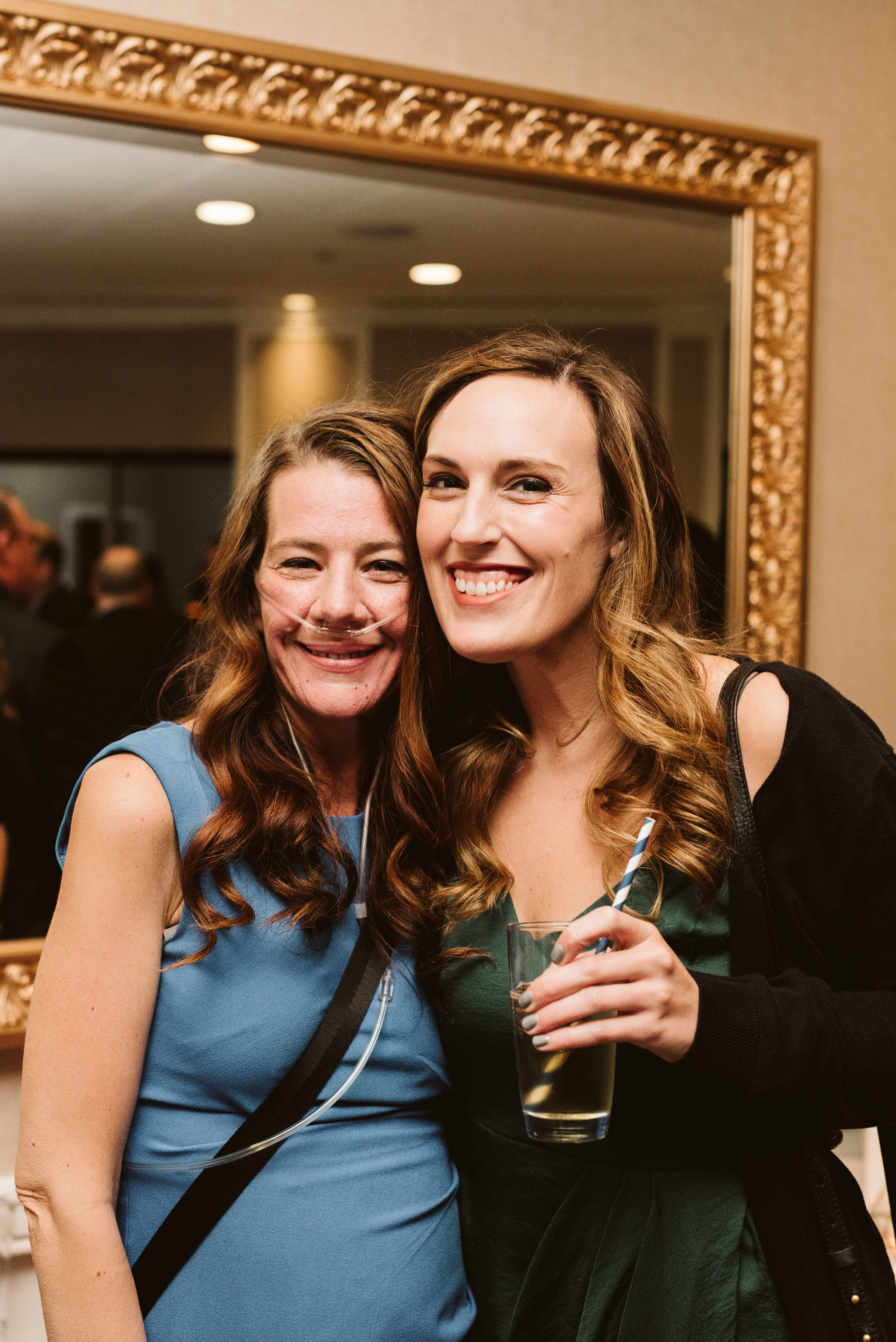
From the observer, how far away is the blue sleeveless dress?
3.90ft

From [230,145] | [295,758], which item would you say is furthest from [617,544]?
[230,145]

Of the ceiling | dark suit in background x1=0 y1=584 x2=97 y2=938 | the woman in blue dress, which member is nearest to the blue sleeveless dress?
the woman in blue dress

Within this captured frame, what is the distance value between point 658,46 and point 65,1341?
2065 millimetres

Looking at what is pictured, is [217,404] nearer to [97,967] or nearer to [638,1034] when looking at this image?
[97,967]

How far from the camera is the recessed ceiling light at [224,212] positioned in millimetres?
1745

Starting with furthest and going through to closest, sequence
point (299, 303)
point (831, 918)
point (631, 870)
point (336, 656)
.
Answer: point (299, 303) < point (336, 656) < point (831, 918) < point (631, 870)

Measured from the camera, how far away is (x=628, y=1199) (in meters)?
1.20

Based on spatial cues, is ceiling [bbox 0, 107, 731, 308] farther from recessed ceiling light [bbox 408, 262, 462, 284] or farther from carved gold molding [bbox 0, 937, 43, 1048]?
carved gold molding [bbox 0, 937, 43, 1048]

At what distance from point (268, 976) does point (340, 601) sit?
0.40m

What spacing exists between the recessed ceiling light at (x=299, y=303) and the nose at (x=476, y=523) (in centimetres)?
69

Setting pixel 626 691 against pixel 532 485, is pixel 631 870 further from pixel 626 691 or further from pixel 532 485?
pixel 532 485

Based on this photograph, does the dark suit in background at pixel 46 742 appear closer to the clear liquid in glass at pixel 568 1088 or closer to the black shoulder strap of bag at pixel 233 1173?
the black shoulder strap of bag at pixel 233 1173

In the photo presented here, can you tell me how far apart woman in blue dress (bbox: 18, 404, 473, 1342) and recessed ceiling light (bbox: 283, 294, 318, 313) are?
0.48 meters

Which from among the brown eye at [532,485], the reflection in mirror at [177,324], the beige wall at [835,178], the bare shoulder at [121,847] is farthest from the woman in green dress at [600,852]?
the beige wall at [835,178]
